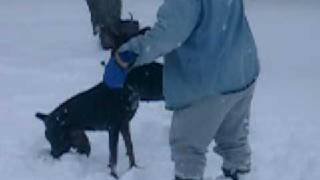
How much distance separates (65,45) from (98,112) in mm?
5600

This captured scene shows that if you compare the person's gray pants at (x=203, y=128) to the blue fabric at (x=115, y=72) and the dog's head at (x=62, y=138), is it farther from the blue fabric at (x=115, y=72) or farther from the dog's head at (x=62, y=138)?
A: the dog's head at (x=62, y=138)

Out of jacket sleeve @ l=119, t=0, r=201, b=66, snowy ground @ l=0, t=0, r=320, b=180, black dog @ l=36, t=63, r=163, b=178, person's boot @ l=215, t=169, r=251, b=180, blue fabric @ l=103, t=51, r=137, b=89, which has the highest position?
jacket sleeve @ l=119, t=0, r=201, b=66

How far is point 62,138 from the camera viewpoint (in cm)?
706

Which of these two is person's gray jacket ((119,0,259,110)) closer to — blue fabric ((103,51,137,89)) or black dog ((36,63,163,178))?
blue fabric ((103,51,137,89))

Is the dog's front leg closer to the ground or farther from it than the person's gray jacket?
closer to the ground

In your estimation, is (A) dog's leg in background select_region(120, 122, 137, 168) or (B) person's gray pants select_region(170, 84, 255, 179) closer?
(B) person's gray pants select_region(170, 84, 255, 179)

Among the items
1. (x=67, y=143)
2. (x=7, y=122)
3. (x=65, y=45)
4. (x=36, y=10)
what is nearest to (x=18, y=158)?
(x=67, y=143)

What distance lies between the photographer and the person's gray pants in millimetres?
5734

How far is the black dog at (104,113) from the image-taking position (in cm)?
659

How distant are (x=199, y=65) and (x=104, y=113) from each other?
141 cm

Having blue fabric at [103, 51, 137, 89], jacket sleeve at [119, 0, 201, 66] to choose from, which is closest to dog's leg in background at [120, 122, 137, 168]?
blue fabric at [103, 51, 137, 89]

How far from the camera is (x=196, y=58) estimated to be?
5.59 m

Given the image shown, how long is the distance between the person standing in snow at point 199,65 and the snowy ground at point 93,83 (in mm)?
988

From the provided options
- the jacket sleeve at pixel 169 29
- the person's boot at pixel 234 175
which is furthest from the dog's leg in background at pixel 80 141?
the jacket sleeve at pixel 169 29
